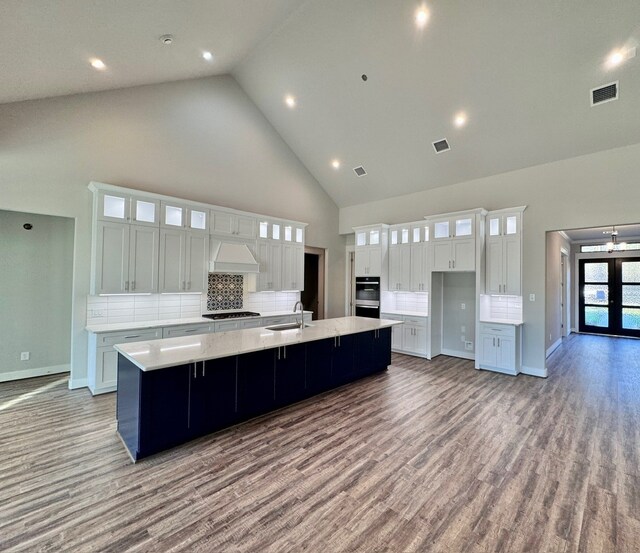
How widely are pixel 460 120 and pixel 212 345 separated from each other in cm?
518

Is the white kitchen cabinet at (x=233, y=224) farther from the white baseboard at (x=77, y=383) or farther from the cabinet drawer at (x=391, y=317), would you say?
the cabinet drawer at (x=391, y=317)

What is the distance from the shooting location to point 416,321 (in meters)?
6.42

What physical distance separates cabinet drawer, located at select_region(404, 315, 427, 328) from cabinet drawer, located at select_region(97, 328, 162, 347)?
4.70 m

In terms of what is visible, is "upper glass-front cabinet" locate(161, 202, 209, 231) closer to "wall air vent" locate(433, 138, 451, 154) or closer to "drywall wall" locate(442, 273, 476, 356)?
"wall air vent" locate(433, 138, 451, 154)

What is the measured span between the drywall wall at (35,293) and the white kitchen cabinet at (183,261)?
61.4 inches

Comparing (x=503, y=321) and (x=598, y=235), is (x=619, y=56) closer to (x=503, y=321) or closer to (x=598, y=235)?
(x=503, y=321)

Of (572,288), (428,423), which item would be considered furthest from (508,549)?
(572,288)

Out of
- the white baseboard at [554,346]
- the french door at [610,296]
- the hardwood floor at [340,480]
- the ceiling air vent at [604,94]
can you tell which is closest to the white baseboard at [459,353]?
the white baseboard at [554,346]

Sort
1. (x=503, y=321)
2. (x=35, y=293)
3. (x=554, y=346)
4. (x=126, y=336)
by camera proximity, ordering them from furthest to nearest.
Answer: (x=554, y=346), (x=503, y=321), (x=35, y=293), (x=126, y=336)

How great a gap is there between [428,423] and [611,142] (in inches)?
193

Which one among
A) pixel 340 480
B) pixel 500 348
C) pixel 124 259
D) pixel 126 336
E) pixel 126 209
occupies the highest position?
pixel 126 209

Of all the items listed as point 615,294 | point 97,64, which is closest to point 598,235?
point 615,294

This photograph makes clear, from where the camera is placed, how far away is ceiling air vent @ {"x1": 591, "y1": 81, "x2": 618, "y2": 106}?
13.1 feet

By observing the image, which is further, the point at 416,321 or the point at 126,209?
the point at 416,321
